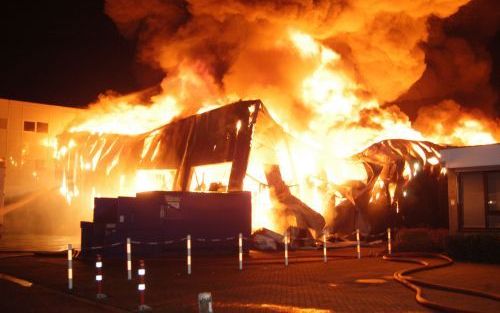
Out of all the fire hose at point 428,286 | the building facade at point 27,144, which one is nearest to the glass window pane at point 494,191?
the fire hose at point 428,286

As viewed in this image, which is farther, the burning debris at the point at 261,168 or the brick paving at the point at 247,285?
the burning debris at the point at 261,168

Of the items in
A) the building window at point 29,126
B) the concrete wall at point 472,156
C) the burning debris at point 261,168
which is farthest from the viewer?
the building window at point 29,126

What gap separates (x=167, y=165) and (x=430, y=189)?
1299 centimetres

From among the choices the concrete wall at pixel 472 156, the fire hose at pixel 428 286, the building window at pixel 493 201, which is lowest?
the fire hose at pixel 428 286

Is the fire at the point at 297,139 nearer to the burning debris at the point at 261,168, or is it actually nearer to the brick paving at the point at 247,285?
the burning debris at the point at 261,168

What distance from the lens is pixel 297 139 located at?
89.5 feet

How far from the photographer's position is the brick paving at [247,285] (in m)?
9.03

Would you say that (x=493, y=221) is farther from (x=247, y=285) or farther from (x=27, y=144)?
(x=27, y=144)

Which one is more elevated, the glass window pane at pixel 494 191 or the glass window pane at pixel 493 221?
the glass window pane at pixel 494 191

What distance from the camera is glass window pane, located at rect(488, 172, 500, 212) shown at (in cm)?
1711

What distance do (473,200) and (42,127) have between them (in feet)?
99.3

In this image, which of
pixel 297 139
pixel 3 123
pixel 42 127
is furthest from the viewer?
pixel 42 127

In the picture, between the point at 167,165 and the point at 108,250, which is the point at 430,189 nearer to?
the point at 167,165

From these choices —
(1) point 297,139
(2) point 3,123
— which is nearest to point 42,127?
(2) point 3,123
